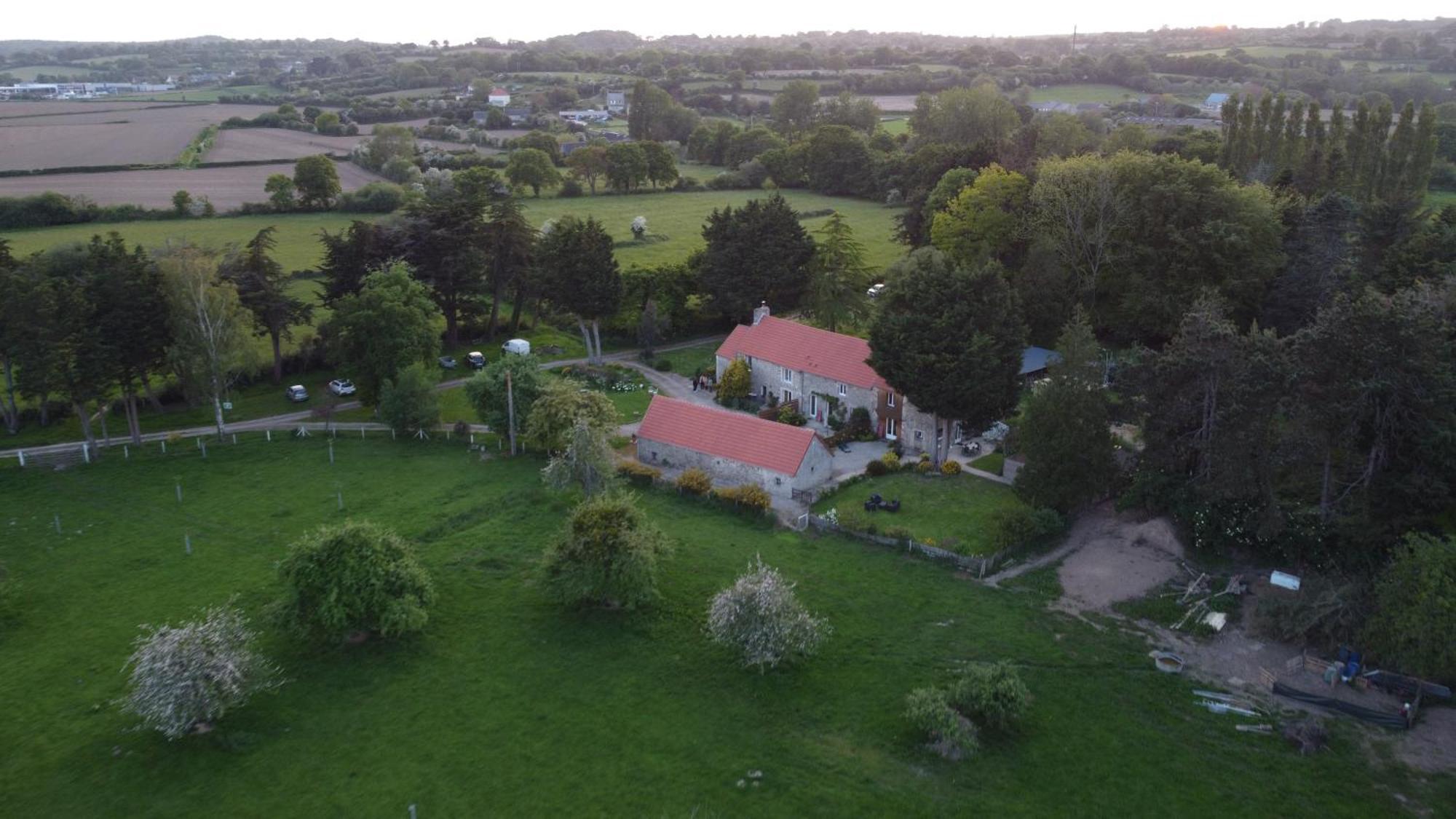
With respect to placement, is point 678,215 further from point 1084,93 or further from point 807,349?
point 1084,93

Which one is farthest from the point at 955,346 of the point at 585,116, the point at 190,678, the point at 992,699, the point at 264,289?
the point at 585,116

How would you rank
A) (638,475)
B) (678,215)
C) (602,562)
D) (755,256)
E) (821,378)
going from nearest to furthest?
(602,562), (638,475), (821,378), (755,256), (678,215)

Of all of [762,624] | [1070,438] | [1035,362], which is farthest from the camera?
[1035,362]

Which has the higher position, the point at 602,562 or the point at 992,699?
the point at 602,562

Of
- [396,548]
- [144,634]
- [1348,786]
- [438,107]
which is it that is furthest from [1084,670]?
[438,107]

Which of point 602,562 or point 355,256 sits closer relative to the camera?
point 602,562
